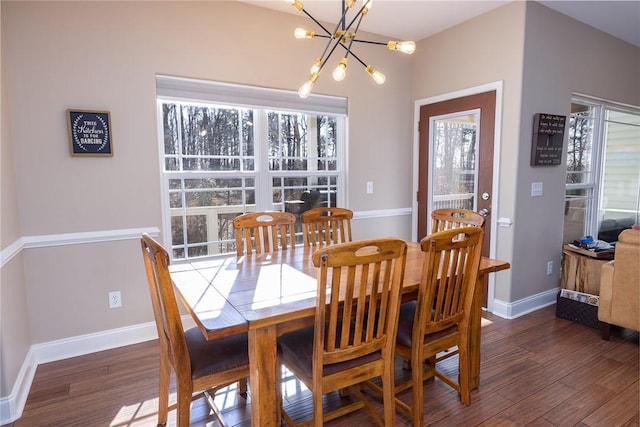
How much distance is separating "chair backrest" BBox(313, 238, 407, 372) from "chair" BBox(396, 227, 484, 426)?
186 mm

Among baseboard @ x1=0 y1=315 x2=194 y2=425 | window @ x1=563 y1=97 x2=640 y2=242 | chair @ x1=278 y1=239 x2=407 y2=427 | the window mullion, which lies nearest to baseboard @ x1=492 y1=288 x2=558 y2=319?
window @ x1=563 y1=97 x2=640 y2=242

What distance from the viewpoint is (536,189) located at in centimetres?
329

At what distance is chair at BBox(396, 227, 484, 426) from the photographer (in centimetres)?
171

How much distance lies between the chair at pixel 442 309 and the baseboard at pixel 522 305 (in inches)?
59.1

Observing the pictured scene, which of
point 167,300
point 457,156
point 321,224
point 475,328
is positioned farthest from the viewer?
point 457,156

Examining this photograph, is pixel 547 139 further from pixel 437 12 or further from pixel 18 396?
pixel 18 396

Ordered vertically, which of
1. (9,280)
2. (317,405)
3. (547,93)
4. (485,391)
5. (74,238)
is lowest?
(485,391)

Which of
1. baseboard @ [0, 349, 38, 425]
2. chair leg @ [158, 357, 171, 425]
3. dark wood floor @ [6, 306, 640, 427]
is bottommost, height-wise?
dark wood floor @ [6, 306, 640, 427]

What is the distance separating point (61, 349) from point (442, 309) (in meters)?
2.59

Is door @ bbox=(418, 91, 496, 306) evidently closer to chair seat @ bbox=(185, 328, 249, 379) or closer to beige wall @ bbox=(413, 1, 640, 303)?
beige wall @ bbox=(413, 1, 640, 303)

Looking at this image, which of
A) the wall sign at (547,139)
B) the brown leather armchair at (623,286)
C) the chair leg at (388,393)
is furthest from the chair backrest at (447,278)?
the wall sign at (547,139)

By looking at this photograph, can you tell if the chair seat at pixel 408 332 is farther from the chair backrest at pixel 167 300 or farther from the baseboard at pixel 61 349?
the baseboard at pixel 61 349

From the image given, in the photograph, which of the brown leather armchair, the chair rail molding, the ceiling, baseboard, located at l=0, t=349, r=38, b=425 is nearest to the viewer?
baseboard, located at l=0, t=349, r=38, b=425

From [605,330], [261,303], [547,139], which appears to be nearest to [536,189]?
[547,139]
